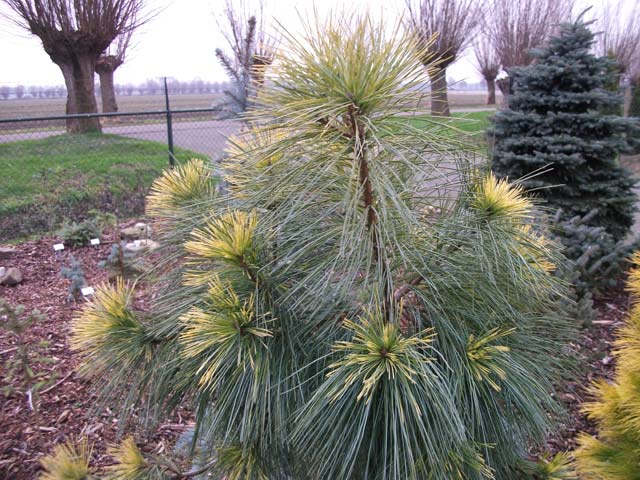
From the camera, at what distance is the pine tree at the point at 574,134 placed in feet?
15.9

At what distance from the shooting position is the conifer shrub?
1591 millimetres

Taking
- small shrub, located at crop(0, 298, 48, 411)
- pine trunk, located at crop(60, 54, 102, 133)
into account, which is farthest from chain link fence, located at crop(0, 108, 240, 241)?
small shrub, located at crop(0, 298, 48, 411)

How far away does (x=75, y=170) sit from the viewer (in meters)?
8.74

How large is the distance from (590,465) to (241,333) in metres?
1.33

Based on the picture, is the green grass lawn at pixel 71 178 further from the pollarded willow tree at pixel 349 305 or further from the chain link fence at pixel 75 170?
the pollarded willow tree at pixel 349 305

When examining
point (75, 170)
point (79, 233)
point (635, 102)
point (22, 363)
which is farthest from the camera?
point (635, 102)

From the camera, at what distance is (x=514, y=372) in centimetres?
139

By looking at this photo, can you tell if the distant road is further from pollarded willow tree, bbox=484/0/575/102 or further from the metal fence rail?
pollarded willow tree, bbox=484/0/575/102

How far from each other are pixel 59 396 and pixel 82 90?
36.2ft

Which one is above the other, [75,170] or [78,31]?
[78,31]

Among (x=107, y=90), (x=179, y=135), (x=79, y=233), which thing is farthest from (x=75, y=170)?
(x=107, y=90)

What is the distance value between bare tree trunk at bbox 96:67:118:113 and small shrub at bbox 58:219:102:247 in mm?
13024

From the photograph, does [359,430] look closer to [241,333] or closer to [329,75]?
[241,333]

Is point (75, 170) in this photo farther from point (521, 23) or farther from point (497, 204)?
point (521, 23)
